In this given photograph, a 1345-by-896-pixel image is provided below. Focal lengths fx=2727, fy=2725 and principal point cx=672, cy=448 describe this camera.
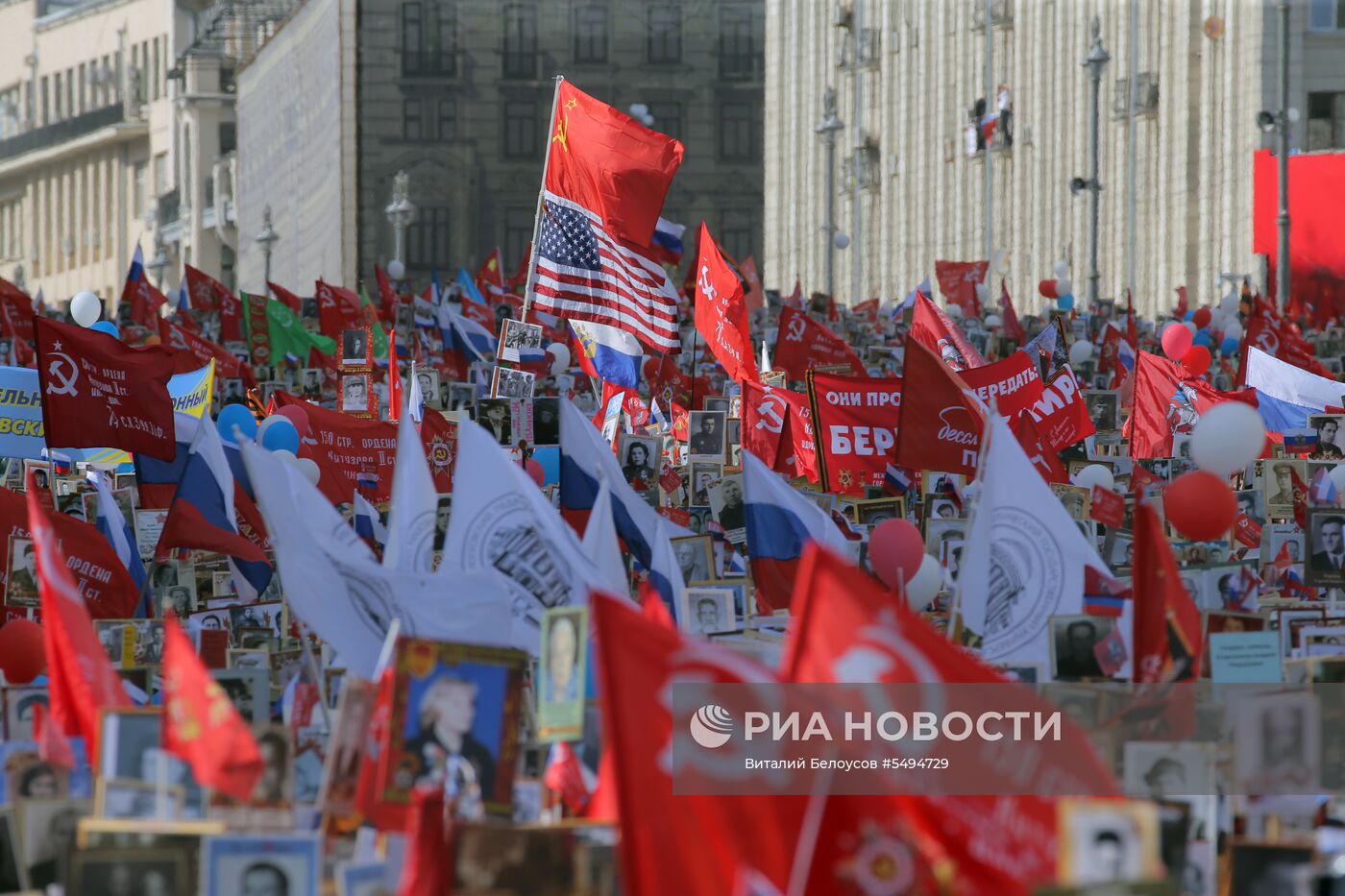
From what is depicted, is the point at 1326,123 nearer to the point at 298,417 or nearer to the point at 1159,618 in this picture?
the point at 298,417

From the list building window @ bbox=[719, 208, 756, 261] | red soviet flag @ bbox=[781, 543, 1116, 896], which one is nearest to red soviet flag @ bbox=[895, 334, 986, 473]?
red soviet flag @ bbox=[781, 543, 1116, 896]

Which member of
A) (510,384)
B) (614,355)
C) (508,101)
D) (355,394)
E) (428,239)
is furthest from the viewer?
(508,101)

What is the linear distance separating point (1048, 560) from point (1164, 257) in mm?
37755

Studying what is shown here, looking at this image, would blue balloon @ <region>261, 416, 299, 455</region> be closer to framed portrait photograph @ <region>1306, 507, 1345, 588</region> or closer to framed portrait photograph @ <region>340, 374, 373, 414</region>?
framed portrait photograph @ <region>340, 374, 373, 414</region>

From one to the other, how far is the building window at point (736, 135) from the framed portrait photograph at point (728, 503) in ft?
200

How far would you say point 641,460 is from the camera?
48.9 ft

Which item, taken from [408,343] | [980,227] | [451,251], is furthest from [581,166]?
[451,251]


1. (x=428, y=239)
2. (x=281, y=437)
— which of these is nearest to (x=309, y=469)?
(x=281, y=437)

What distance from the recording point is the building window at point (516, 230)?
7284cm

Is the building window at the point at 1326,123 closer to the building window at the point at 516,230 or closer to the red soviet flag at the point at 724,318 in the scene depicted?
the red soviet flag at the point at 724,318

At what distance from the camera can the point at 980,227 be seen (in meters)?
54.7

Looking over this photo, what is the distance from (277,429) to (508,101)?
195 ft

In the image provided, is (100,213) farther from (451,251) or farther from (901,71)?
(901,71)

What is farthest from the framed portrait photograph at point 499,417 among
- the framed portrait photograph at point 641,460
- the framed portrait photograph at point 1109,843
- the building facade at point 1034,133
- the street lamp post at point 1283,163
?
the building facade at point 1034,133
